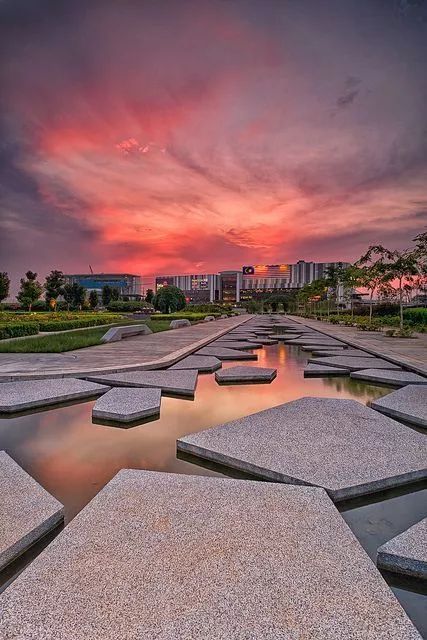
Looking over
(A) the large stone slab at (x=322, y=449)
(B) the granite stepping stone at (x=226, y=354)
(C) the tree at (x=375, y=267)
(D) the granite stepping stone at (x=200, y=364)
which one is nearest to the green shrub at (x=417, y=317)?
(C) the tree at (x=375, y=267)

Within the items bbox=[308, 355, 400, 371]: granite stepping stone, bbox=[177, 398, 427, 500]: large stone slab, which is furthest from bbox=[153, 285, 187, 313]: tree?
bbox=[177, 398, 427, 500]: large stone slab

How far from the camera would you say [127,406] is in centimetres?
480

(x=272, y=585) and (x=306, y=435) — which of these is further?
(x=306, y=435)

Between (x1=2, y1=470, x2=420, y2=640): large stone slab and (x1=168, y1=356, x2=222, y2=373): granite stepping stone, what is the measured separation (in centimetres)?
568

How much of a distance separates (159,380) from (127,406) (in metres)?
1.77

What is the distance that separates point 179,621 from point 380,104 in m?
21.0

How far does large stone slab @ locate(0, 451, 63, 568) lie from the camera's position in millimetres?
2029

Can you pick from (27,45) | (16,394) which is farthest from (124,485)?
(27,45)

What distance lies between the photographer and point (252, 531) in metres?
2.08

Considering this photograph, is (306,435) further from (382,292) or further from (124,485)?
(382,292)

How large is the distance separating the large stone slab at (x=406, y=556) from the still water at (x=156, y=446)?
0.27 feet

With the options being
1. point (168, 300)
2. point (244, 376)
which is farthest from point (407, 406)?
point (168, 300)

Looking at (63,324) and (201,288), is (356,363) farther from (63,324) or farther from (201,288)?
(201,288)

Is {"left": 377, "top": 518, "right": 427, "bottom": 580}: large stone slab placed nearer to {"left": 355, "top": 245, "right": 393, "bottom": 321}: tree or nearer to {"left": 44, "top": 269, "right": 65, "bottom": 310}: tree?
{"left": 355, "top": 245, "right": 393, "bottom": 321}: tree
